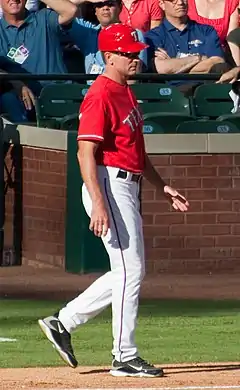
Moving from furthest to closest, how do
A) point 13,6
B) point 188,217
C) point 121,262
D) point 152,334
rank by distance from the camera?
point 13,6 → point 188,217 → point 152,334 → point 121,262

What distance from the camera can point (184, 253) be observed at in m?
10.9

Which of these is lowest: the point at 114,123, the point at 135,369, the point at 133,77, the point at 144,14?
the point at 135,369

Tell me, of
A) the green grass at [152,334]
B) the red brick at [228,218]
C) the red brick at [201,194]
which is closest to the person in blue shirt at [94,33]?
the red brick at [201,194]

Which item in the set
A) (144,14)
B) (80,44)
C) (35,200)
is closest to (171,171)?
(35,200)

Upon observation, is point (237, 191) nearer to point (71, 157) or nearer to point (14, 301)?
point (71, 157)

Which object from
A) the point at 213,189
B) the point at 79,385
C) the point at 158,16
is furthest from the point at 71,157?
the point at 79,385

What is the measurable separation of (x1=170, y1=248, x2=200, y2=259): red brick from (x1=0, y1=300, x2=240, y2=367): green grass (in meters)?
1.38

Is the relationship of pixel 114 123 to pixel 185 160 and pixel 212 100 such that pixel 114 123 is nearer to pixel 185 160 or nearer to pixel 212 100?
pixel 185 160

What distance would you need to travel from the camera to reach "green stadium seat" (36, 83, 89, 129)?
36.9 feet

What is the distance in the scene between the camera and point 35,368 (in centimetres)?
655

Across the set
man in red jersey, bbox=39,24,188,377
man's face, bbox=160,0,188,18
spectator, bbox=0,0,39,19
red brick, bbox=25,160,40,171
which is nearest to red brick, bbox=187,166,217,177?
red brick, bbox=25,160,40,171

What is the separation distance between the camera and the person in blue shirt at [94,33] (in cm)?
1209

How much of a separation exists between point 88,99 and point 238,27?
7.28 meters

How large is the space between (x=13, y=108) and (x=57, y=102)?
544mm
